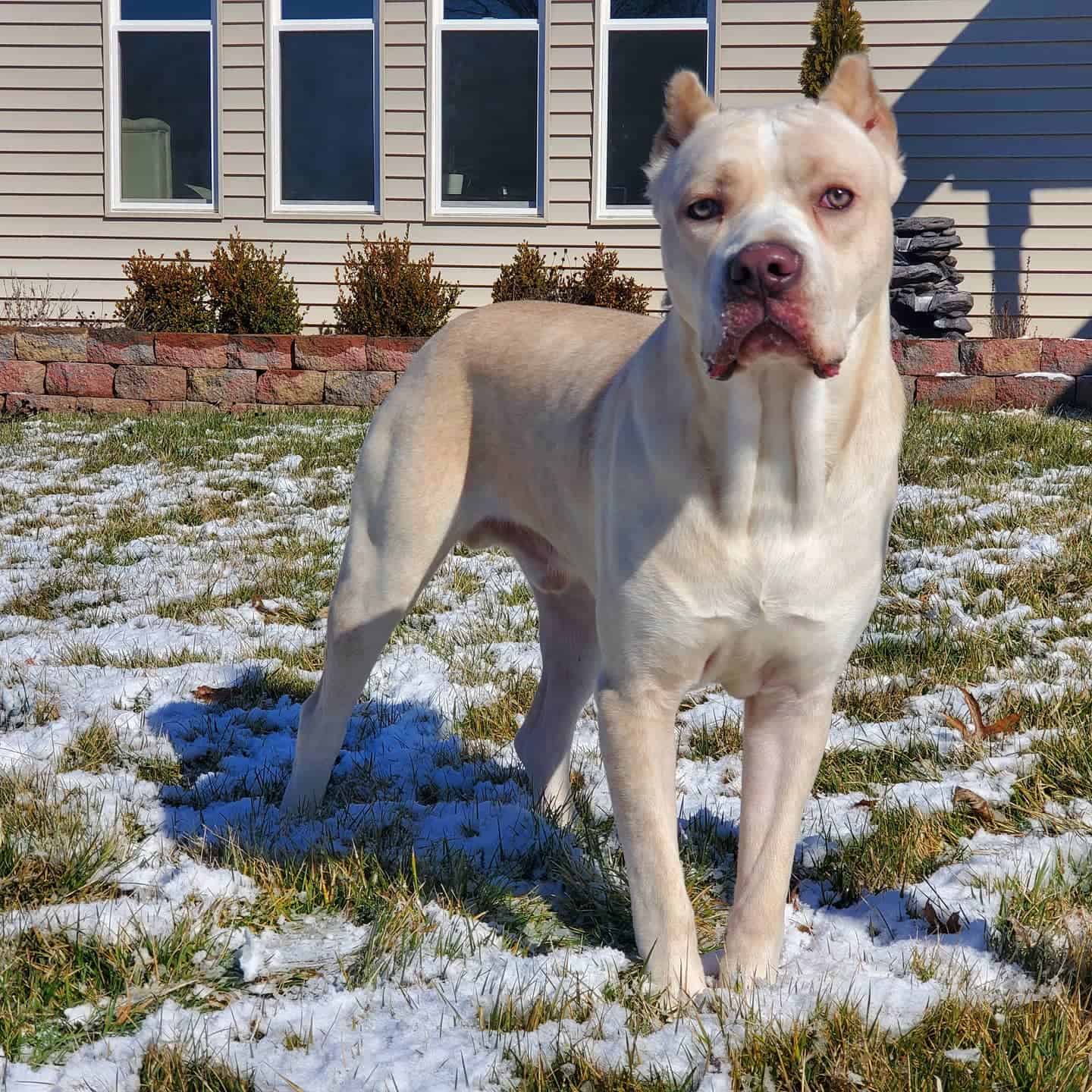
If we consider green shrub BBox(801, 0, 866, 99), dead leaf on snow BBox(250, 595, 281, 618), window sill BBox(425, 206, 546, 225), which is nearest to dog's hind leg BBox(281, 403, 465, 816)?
dead leaf on snow BBox(250, 595, 281, 618)

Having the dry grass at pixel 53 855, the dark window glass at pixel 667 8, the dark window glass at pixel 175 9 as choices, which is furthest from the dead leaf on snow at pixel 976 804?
the dark window glass at pixel 175 9

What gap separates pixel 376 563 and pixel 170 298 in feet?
26.1

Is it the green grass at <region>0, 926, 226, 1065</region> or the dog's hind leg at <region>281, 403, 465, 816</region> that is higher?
the dog's hind leg at <region>281, 403, 465, 816</region>

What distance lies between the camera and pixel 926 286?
9.74m

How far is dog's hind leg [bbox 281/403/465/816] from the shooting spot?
3.17 m

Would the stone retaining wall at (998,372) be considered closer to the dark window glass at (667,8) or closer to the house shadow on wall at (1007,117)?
the house shadow on wall at (1007,117)

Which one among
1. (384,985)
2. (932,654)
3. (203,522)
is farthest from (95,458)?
(384,985)

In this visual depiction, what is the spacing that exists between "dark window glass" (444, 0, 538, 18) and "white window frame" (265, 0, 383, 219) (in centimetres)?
84

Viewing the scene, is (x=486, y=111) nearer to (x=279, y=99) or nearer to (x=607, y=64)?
(x=607, y=64)

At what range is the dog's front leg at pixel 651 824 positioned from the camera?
7.51ft

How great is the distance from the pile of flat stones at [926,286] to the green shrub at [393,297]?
3678 millimetres

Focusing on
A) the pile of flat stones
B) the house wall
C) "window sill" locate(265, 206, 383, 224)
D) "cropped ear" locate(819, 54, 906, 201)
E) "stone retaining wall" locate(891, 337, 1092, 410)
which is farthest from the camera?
"window sill" locate(265, 206, 383, 224)

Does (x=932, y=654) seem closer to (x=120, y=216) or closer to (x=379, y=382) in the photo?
(x=379, y=382)

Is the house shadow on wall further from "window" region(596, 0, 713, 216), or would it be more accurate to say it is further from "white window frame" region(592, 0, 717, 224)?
"window" region(596, 0, 713, 216)
